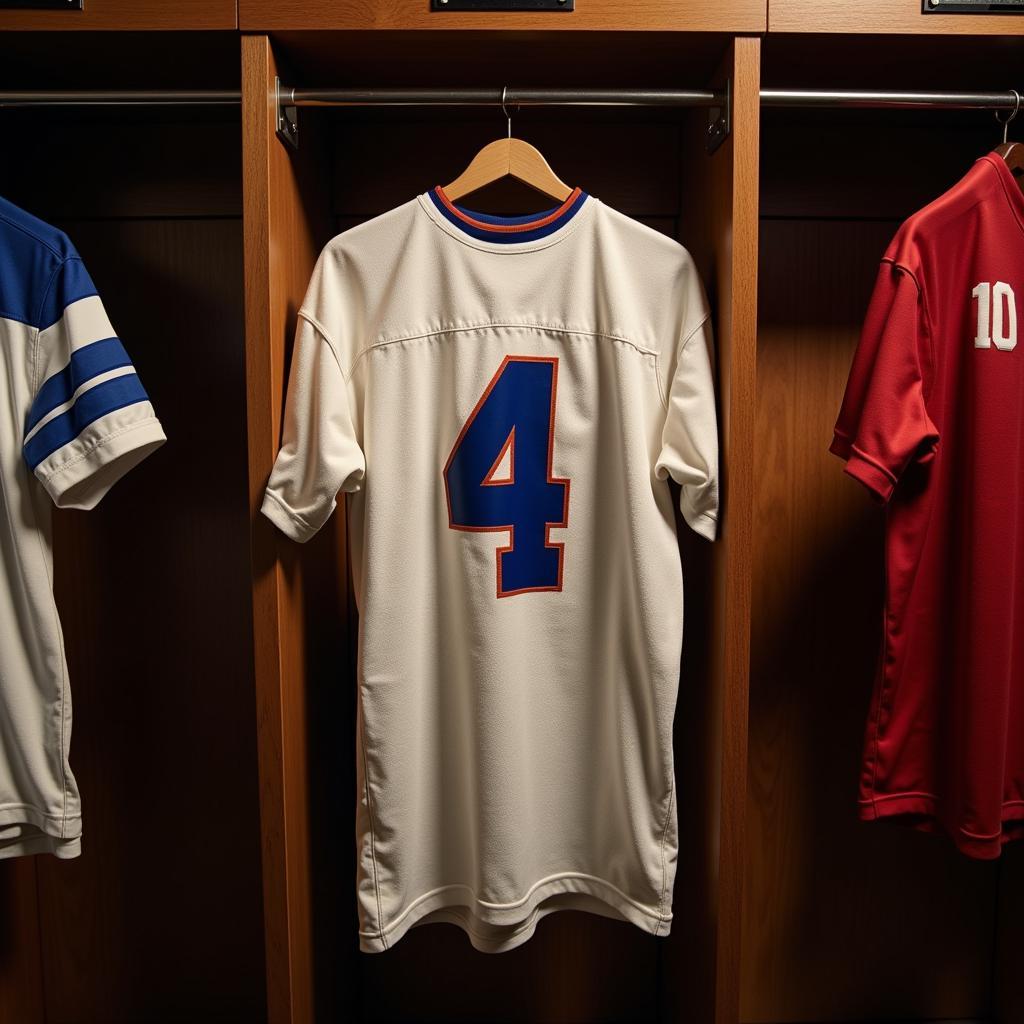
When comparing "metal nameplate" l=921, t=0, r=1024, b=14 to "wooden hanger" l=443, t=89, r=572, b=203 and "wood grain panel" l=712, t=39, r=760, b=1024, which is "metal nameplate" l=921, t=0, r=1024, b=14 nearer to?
"wood grain panel" l=712, t=39, r=760, b=1024

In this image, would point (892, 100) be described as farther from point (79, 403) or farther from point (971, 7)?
point (79, 403)

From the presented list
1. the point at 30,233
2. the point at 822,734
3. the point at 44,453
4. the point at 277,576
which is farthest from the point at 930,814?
the point at 30,233

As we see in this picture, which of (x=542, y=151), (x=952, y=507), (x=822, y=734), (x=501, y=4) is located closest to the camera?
(x=501, y=4)

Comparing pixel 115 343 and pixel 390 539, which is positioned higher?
pixel 115 343

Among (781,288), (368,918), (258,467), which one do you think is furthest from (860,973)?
(258,467)

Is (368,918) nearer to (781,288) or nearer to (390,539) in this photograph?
(390,539)

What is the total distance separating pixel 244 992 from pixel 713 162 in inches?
63.5

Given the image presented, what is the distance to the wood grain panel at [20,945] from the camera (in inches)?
52.3

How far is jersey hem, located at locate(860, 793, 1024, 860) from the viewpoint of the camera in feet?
3.48

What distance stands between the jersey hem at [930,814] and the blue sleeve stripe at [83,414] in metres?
1.12

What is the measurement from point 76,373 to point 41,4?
1.48ft

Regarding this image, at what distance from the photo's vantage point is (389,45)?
102 cm

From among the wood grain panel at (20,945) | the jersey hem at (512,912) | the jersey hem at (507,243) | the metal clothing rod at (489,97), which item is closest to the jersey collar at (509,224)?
the jersey hem at (507,243)

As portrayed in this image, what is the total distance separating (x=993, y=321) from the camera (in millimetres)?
1041
